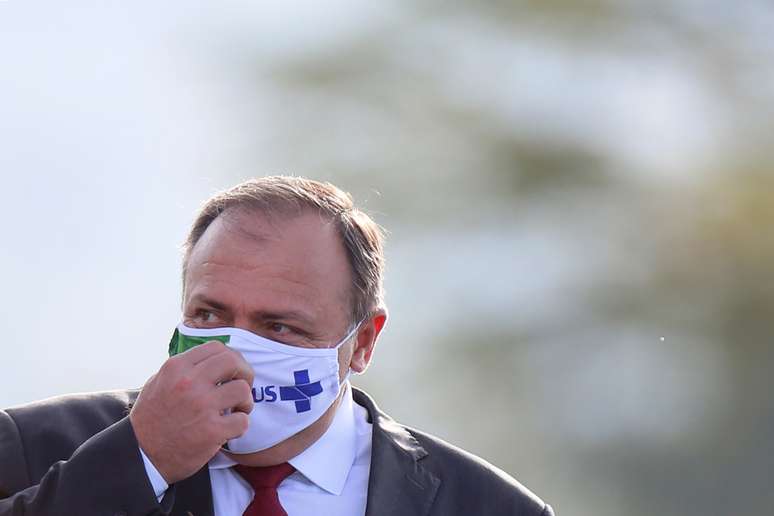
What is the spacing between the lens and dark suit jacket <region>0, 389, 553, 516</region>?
314 centimetres

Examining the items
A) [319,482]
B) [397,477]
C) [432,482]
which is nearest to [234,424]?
[319,482]

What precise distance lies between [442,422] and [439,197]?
2487 mm

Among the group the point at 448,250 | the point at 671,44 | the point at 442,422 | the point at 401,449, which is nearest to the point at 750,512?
the point at 442,422

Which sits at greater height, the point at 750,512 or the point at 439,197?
the point at 439,197

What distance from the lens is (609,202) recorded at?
37.7 ft

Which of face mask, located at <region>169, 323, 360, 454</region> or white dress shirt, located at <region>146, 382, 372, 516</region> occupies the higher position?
face mask, located at <region>169, 323, 360, 454</region>

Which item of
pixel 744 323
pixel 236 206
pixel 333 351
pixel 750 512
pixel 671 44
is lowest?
pixel 750 512

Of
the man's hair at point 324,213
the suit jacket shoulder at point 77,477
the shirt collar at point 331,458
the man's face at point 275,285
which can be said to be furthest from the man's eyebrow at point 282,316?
the suit jacket shoulder at point 77,477

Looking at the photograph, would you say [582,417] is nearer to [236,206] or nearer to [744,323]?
[744,323]

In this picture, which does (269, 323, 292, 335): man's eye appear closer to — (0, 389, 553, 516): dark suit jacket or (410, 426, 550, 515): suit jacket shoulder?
(0, 389, 553, 516): dark suit jacket

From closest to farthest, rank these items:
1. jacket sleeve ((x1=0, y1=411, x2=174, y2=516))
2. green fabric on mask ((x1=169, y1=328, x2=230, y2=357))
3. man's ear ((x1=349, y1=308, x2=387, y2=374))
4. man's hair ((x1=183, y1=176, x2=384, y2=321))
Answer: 1. jacket sleeve ((x1=0, y1=411, x2=174, y2=516))
2. green fabric on mask ((x1=169, y1=328, x2=230, y2=357))
3. man's hair ((x1=183, y1=176, x2=384, y2=321))
4. man's ear ((x1=349, y1=308, x2=387, y2=374))

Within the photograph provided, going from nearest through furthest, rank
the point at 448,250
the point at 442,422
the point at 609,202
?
1. the point at 442,422
2. the point at 448,250
3. the point at 609,202

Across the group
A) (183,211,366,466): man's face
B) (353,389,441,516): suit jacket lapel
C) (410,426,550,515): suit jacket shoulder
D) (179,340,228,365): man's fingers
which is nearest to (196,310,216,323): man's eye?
(183,211,366,466): man's face

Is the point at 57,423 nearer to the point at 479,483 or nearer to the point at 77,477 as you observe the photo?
the point at 77,477
